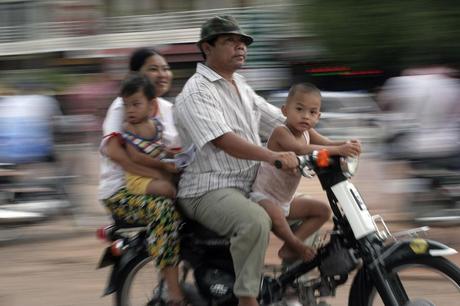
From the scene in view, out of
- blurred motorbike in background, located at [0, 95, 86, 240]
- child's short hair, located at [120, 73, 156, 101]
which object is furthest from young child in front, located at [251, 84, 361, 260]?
blurred motorbike in background, located at [0, 95, 86, 240]

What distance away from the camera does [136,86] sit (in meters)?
4.14

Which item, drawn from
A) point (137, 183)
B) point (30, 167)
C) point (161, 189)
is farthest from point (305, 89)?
point (30, 167)

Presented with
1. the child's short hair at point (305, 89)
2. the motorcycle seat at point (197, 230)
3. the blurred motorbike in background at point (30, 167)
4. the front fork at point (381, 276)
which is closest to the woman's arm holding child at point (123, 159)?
the motorcycle seat at point (197, 230)

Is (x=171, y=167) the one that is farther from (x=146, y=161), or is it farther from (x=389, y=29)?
(x=389, y=29)

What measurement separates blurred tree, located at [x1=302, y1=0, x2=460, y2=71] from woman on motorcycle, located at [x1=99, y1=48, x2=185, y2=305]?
441cm

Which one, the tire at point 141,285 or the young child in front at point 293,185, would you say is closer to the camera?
the young child in front at point 293,185

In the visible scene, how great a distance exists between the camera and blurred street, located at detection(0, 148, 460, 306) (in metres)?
5.57

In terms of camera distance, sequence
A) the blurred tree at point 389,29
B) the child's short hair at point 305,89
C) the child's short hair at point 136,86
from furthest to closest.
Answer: the blurred tree at point 389,29, the child's short hair at point 136,86, the child's short hair at point 305,89

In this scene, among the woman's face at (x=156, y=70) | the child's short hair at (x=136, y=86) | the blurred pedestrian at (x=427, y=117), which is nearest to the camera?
the child's short hair at (x=136, y=86)

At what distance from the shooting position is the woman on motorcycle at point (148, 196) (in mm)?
4086

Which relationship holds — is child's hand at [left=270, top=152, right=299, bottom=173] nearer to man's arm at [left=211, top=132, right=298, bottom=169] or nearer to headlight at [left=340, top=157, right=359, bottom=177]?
man's arm at [left=211, top=132, right=298, bottom=169]

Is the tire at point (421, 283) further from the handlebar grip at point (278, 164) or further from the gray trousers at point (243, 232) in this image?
the handlebar grip at point (278, 164)

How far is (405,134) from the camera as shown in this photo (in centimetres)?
657

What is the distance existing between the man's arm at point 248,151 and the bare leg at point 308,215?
46 centimetres
